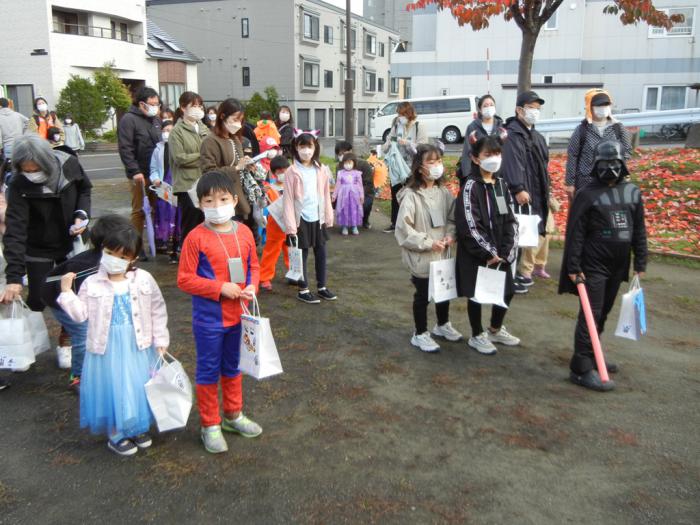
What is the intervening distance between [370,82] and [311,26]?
10.9 metres

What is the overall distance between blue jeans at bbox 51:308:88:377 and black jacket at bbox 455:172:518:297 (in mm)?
2743

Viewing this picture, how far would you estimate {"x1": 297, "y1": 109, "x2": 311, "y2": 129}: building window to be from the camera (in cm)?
4571

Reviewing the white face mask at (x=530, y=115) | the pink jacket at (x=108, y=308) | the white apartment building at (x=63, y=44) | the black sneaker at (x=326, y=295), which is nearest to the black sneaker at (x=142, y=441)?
the pink jacket at (x=108, y=308)

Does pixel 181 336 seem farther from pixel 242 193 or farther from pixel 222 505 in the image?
pixel 222 505

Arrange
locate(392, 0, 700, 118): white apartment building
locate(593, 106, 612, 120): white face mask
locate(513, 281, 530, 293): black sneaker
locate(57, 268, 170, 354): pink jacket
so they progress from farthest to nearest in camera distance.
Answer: locate(392, 0, 700, 118): white apartment building
locate(513, 281, 530, 293): black sneaker
locate(593, 106, 612, 120): white face mask
locate(57, 268, 170, 354): pink jacket

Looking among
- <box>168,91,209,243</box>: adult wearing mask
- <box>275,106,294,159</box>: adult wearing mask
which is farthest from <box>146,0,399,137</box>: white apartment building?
<box>168,91,209,243</box>: adult wearing mask

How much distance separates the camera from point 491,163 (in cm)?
460

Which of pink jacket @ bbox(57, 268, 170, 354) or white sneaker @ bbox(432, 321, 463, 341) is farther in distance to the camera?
white sneaker @ bbox(432, 321, 463, 341)

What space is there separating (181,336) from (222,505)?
7.97ft

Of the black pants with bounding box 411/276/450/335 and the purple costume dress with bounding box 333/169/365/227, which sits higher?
the purple costume dress with bounding box 333/169/365/227

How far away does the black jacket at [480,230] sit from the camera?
15.2ft

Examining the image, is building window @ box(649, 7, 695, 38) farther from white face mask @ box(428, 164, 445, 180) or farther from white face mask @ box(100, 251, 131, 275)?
white face mask @ box(100, 251, 131, 275)

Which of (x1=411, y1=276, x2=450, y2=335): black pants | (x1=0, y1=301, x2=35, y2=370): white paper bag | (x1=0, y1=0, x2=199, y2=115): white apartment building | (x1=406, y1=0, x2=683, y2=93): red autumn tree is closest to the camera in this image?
(x1=0, y1=301, x2=35, y2=370): white paper bag

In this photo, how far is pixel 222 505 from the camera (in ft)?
9.79
